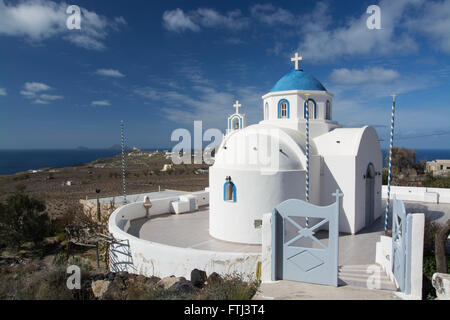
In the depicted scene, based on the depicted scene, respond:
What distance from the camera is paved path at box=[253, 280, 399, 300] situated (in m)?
5.65

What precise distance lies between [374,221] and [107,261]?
11746 millimetres

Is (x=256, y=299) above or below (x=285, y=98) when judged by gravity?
below

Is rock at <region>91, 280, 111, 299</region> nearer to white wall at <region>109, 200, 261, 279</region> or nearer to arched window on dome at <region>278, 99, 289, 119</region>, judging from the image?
white wall at <region>109, 200, 261, 279</region>

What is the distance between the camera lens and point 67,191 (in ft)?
104

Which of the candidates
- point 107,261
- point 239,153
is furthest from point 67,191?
point 239,153

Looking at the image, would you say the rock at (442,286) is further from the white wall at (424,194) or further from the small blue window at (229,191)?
the white wall at (424,194)

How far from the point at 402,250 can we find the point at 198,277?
502cm

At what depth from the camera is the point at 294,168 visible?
11734 mm

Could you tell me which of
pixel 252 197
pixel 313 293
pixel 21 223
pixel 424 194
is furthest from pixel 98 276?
pixel 424 194

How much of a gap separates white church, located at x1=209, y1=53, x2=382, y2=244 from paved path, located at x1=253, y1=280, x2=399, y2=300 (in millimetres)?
4824

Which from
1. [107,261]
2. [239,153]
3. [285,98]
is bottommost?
[107,261]
